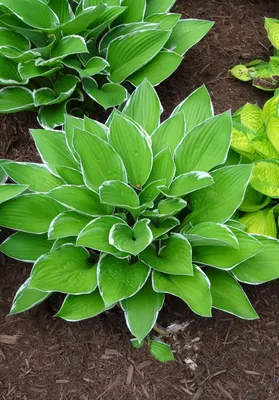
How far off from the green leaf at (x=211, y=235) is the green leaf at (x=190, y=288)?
0.10 meters

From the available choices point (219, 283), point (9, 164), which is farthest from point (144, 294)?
point (9, 164)

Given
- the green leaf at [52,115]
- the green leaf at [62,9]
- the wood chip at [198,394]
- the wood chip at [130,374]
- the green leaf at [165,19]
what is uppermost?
the green leaf at [62,9]

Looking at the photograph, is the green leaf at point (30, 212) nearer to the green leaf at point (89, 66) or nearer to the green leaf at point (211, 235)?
the green leaf at point (211, 235)

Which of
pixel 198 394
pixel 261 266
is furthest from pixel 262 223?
pixel 198 394

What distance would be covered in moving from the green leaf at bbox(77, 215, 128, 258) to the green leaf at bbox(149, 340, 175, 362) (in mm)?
413

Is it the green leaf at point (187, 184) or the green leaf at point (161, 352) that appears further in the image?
the green leaf at point (161, 352)

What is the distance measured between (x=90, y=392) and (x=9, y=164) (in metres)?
0.87

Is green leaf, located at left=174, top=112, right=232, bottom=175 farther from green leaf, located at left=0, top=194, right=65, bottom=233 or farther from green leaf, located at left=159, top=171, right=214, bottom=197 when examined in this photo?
green leaf, located at left=0, top=194, right=65, bottom=233

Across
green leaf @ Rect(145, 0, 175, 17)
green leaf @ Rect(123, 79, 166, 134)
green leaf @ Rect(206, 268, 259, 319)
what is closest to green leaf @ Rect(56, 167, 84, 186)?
green leaf @ Rect(123, 79, 166, 134)

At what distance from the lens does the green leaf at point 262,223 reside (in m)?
2.01

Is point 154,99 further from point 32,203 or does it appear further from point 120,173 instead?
point 32,203

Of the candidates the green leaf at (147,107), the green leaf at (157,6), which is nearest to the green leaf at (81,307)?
the green leaf at (147,107)

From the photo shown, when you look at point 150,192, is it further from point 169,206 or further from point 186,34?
point 186,34

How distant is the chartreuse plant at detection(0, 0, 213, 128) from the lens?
2174mm
